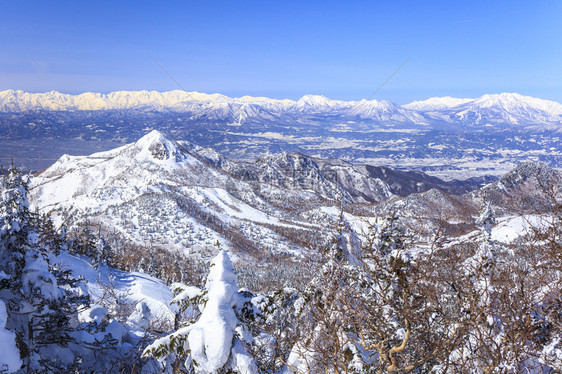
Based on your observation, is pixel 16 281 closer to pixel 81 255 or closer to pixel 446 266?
pixel 446 266

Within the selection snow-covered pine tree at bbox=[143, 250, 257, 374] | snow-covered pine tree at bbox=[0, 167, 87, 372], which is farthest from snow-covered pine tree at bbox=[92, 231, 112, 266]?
snow-covered pine tree at bbox=[143, 250, 257, 374]

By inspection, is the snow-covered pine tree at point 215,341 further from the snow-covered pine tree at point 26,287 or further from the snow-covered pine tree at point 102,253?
the snow-covered pine tree at point 102,253

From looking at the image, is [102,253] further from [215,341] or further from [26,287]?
[215,341]

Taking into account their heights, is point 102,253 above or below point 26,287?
below

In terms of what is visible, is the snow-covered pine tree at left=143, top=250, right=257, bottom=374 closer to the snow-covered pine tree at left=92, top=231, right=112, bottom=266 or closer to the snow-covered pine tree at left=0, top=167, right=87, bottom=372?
the snow-covered pine tree at left=0, top=167, right=87, bottom=372

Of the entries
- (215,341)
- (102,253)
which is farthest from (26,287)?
(102,253)

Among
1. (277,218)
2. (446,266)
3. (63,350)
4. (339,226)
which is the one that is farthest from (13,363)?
(277,218)

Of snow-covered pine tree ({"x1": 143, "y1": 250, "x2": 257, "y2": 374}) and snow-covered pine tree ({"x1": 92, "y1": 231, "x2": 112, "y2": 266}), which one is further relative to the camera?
snow-covered pine tree ({"x1": 92, "y1": 231, "x2": 112, "y2": 266})

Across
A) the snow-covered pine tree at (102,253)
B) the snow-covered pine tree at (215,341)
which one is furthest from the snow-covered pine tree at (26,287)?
the snow-covered pine tree at (102,253)

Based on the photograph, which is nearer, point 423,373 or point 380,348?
point 380,348
